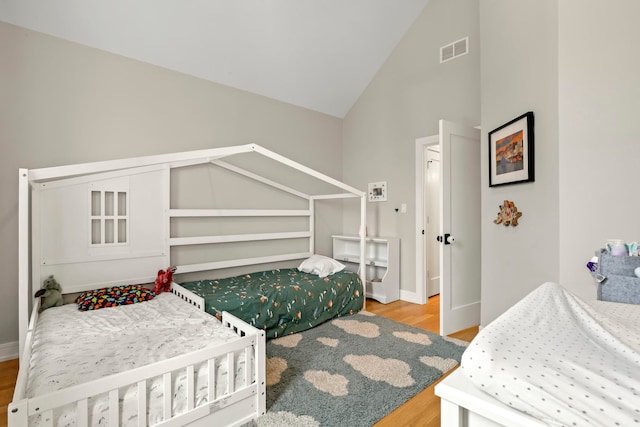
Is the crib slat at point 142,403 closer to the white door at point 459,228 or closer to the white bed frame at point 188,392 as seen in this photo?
the white bed frame at point 188,392

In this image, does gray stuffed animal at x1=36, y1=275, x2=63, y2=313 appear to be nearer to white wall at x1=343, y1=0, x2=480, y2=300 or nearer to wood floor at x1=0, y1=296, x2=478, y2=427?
wood floor at x1=0, y1=296, x2=478, y2=427

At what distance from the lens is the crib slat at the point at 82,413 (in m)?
1.13

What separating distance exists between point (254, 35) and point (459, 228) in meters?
2.74

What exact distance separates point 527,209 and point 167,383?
2.32 meters

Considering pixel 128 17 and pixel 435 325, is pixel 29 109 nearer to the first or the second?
pixel 128 17

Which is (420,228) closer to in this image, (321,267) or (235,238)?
(321,267)

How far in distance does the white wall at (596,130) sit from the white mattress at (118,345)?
1.89 m

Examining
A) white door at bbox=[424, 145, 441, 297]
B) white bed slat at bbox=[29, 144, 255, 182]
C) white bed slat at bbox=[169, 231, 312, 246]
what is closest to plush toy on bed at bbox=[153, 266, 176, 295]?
white bed slat at bbox=[169, 231, 312, 246]

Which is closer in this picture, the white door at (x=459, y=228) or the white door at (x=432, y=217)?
the white door at (x=459, y=228)

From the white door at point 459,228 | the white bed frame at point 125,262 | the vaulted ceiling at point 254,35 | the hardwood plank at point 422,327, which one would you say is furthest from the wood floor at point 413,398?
the vaulted ceiling at point 254,35

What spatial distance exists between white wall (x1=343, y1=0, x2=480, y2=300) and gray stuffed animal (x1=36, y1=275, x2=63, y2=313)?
10.8ft

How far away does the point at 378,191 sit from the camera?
420 centimetres

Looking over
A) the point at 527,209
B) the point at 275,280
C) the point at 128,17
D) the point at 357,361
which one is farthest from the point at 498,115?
the point at 128,17

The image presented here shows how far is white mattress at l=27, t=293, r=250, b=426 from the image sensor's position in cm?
124
